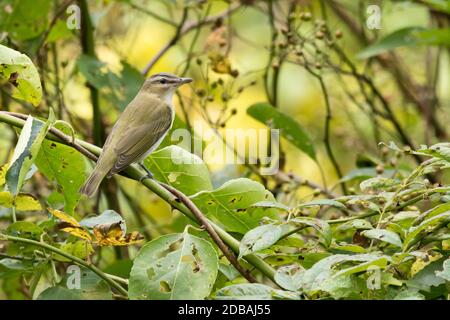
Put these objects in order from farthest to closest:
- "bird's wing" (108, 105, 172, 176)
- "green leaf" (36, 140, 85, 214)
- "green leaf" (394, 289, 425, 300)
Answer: "bird's wing" (108, 105, 172, 176) → "green leaf" (36, 140, 85, 214) → "green leaf" (394, 289, 425, 300)

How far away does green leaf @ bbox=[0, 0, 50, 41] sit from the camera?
332 cm

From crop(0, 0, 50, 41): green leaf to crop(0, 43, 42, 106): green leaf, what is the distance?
1645mm

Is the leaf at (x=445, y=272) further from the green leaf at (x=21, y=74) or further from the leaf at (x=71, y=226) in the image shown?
the green leaf at (x=21, y=74)

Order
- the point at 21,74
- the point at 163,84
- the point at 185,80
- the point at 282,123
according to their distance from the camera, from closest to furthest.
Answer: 1. the point at 21,74
2. the point at 282,123
3. the point at 185,80
4. the point at 163,84

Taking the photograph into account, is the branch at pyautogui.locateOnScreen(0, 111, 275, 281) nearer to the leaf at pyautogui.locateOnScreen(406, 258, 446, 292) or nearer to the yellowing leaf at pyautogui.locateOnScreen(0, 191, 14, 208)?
the yellowing leaf at pyautogui.locateOnScreen(0, 191, 14, 208)

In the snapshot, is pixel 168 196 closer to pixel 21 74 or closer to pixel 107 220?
pixel 107 220

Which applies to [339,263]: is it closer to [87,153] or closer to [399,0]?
[87,153]

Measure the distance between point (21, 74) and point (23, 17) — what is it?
1.69 meters

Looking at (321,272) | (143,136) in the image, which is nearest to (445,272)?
(321,272)

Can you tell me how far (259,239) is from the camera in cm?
153

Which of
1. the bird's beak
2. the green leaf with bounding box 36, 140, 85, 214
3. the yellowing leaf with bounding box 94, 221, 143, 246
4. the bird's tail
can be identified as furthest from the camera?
the bird's beak

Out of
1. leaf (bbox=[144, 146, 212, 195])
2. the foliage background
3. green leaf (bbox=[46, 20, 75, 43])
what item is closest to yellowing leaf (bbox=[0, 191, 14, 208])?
the foliage background

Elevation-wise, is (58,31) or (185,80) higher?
(58,31)

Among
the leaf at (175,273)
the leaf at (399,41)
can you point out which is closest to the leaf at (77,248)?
the leaf at (175,273)
